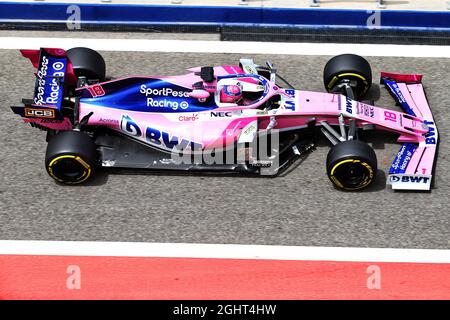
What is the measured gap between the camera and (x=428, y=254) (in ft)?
29.0

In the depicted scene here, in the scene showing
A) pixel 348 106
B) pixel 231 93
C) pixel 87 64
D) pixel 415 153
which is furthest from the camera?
pixel 87 64

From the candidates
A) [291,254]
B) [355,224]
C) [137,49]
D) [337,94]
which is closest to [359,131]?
[337,94]

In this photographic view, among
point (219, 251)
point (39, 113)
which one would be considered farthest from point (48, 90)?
point (219, 251)

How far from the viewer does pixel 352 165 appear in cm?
912

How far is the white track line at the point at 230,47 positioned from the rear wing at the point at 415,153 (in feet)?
A: 4.84

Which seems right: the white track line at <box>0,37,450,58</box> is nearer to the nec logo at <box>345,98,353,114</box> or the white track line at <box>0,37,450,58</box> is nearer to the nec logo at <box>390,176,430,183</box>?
the nec logo at <box>345,98,353,114</box>

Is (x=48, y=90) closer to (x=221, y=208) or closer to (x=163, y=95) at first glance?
(x=163, y=95)

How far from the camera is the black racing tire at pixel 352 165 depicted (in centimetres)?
903

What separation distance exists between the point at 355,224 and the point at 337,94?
5.58 feet

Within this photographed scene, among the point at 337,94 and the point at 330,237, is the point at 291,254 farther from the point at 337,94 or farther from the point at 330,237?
the point at 337,94

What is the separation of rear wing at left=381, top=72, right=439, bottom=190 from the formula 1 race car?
0.01 m

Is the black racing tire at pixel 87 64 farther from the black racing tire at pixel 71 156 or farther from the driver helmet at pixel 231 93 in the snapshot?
the driver helmet at pixel 231 93

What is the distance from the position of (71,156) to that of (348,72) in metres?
3.66

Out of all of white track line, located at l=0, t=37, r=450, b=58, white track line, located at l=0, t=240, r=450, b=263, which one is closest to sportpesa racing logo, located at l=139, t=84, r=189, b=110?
white track line, located at l=0, t=240, r=450, b=263
